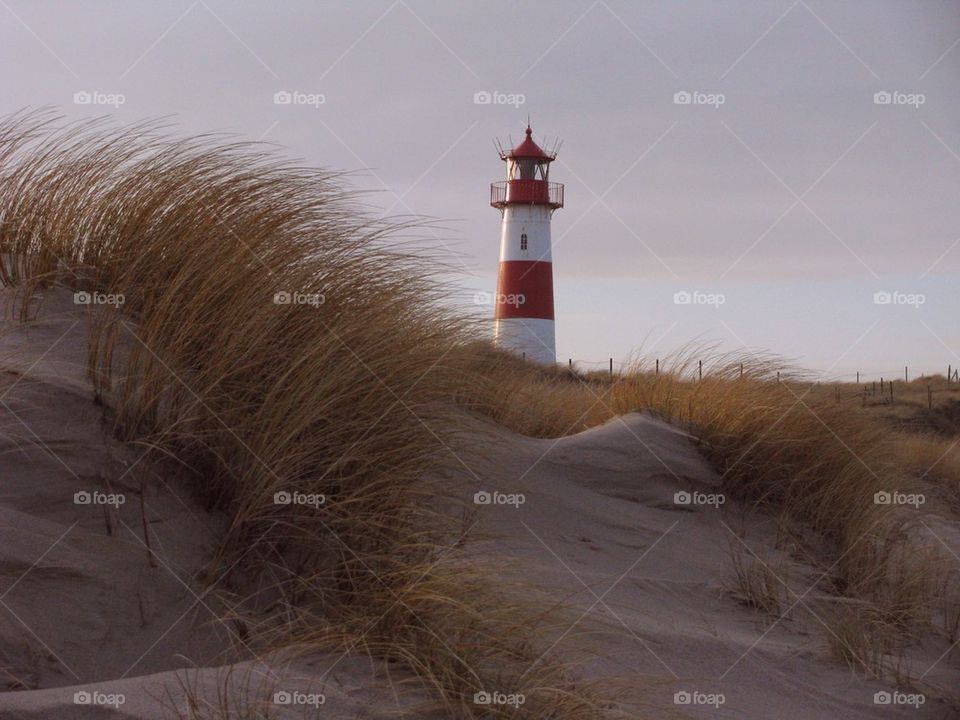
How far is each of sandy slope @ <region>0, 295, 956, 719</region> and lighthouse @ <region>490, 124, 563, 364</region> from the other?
16816mm

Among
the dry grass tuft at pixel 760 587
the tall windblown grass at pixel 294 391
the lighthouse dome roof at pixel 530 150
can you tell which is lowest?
the dry grass tuft at pixel 760 587

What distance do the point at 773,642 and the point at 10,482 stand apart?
303 cm

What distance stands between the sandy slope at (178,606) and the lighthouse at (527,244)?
16.8 metres

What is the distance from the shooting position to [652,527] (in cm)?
551

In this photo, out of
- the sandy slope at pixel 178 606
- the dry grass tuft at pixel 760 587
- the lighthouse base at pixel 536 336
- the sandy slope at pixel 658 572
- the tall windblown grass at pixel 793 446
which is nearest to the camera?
the sandy slope at pixel 178 606

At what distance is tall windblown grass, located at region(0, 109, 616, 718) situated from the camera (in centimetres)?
286

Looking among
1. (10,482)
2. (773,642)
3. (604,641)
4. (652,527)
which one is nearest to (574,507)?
(652,527)

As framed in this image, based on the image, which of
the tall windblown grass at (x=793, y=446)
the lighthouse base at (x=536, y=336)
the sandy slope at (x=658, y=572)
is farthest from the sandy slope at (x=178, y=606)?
the lighthouse base at (x=536, y=336)

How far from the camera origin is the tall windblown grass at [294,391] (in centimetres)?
286

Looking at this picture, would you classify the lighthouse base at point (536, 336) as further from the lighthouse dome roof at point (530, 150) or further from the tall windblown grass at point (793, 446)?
the tall windblown grass at point (793, 446)

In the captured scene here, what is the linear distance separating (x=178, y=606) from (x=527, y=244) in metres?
20.7

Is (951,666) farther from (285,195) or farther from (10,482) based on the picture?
(10,482)

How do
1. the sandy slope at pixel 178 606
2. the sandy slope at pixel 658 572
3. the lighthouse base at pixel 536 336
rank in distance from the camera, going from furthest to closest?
the lighthouse base at pixel 536 336 < the sandy slope at pixel 658 572 < the sandy slope at pixel 178 606

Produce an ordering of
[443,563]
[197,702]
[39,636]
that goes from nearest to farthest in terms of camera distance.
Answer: [197,702], [39,636], [443,563]
